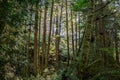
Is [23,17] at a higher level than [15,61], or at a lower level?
higher

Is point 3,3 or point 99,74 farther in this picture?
point 99,74

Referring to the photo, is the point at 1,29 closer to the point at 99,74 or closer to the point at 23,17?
the point at 23,17

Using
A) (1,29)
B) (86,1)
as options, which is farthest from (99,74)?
(1,29)

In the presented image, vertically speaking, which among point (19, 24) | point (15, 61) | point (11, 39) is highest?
point (19, 24)

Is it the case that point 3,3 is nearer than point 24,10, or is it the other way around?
point 3,3

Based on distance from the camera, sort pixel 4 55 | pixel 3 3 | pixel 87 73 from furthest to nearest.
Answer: pixel 87 73 → pixel 4 55 → pixel 3 3

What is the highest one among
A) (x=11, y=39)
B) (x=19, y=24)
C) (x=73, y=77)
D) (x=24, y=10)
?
(x=24, y=10)

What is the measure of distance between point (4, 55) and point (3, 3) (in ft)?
4.68

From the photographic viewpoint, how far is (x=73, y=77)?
21.4 feet

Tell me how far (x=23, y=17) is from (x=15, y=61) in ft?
4.22

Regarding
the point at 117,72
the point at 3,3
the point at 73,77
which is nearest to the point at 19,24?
the point at 3,3

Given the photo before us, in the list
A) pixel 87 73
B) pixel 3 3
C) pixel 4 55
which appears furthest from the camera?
pixel 87 73

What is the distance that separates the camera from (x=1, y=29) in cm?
→ 600

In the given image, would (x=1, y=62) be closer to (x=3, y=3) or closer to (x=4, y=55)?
(x=4, y=55)
